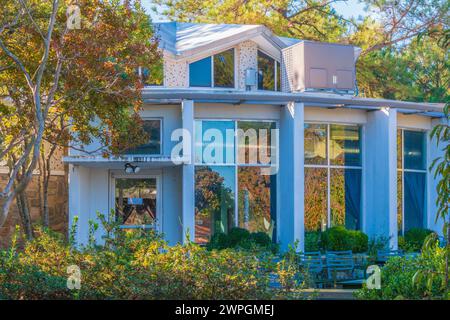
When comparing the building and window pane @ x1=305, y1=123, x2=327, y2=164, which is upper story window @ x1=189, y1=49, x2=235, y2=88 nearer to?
the building

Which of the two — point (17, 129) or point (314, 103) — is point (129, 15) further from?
point (314, 103)

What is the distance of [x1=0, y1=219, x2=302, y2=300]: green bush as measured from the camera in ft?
32.7

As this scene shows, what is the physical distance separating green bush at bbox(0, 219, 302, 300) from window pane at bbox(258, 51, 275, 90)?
1368 centimetres

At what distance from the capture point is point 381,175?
21.7 meters

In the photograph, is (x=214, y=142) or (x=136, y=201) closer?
(x=214, y=142)

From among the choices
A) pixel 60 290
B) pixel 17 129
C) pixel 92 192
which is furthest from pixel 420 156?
pixel 60 290

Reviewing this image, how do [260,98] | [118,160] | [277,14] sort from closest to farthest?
[118,160]
[260,98]
[277,14]

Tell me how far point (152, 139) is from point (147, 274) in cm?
1104

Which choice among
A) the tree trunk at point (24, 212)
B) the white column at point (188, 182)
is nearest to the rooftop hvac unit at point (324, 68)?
the white column at point (188, 182)

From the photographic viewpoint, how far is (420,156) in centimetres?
2384

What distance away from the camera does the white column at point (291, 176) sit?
20266 millimetres

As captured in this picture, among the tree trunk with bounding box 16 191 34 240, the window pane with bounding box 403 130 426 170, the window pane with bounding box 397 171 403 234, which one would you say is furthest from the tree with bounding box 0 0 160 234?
the window pane with bounding box 403 130 426 170

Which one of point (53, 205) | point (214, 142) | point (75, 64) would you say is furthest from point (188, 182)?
point (75, 64)

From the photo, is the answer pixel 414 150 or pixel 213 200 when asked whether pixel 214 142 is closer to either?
pixel 213 200
